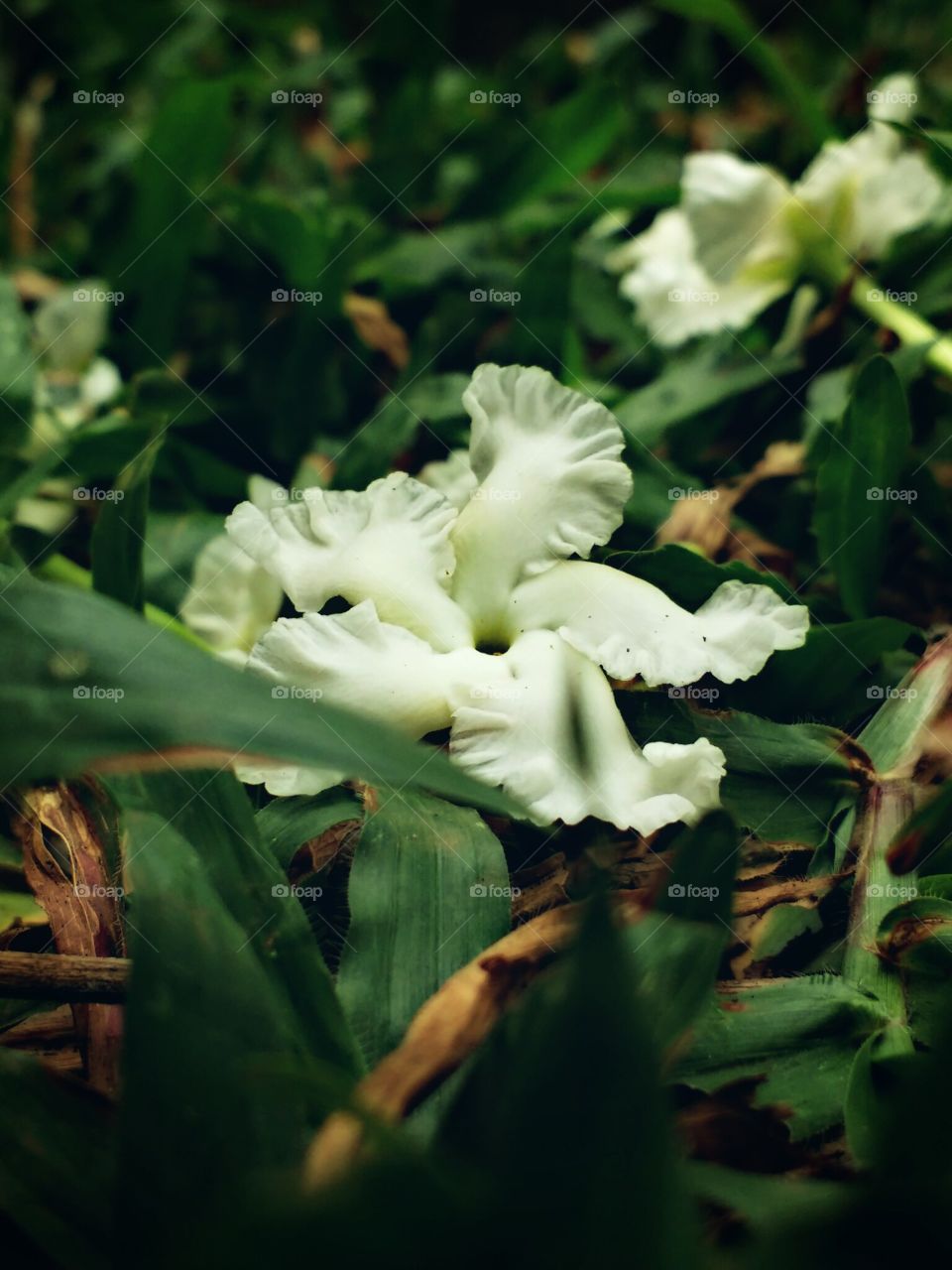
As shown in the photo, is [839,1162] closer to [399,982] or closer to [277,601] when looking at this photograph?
[399,982]

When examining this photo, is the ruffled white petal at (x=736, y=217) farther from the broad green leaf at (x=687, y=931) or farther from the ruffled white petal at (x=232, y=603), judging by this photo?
the broad green leaf at (x=687, y=931)

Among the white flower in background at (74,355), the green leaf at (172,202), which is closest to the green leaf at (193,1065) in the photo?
the white flower in background at (74,355)

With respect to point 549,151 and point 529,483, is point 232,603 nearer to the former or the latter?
point 529,483

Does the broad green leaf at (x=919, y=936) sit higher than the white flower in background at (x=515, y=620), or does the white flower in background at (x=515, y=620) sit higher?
the white flower in background at (x=515, y=620)

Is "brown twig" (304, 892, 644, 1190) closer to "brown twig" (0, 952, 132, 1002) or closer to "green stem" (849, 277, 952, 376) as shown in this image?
"brown twig" (0, 952, 132, 1002)

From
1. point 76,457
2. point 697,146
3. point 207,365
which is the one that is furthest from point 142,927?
point 697,146

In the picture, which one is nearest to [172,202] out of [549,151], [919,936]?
[549,151]
